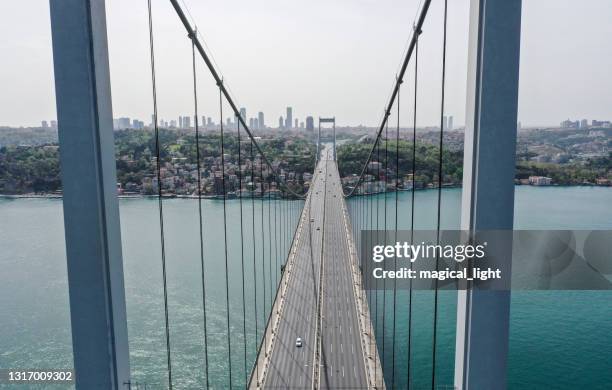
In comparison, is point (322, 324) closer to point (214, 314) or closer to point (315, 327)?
point (315, 327)

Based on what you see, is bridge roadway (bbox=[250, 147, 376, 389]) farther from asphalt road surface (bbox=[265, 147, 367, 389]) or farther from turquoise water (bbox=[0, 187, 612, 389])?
turquoise water (bbox=[0, 187, 612, 389])

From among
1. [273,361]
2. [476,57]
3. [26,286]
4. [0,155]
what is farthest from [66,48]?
[26,286]

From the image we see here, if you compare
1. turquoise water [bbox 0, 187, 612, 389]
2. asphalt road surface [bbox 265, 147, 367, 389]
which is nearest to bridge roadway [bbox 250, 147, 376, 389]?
asphalt road surface [bbox 265, 147, 367, 389]

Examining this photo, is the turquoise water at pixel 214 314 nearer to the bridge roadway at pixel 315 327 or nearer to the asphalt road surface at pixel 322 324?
the bridge roadway at pixel 315 327

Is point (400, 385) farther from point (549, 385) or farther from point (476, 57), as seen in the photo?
point (476, 57)

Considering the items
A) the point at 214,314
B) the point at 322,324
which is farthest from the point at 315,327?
the point at 214,314

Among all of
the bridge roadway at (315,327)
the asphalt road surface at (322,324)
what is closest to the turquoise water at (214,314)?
the bridge roadway at (315,327)
